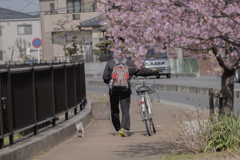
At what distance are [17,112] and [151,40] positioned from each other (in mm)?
2555

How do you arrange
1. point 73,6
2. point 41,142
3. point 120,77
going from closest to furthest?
1. point 41,142
2. point 120,77
3. point 73,6

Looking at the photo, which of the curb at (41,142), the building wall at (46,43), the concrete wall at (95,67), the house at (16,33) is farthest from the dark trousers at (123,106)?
the house at (16,33)

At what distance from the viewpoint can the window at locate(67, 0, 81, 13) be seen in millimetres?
65438

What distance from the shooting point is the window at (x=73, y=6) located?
65.4 meters

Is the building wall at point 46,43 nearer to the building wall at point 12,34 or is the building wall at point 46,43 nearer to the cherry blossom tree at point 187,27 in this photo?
the building wall at point 12,34

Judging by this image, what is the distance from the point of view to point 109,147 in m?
8.00

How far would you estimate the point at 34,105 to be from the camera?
771cm

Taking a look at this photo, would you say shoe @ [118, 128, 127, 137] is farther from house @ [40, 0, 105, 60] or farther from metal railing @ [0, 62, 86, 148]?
house @ [40, 0, 105, 60]

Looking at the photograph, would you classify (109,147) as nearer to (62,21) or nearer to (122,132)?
(122,132)

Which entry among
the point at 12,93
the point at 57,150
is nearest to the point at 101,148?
the point at 57,150

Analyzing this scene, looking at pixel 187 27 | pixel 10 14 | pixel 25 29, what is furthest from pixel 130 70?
pixel 10 14

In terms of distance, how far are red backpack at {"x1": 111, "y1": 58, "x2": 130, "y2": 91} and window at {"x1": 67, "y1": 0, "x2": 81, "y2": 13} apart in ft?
189

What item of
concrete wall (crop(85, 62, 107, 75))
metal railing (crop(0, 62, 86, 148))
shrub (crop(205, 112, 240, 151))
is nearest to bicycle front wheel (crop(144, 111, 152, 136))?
metal railing (crop(0, 62, 86, 148))

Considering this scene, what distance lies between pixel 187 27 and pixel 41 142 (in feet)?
10.5
